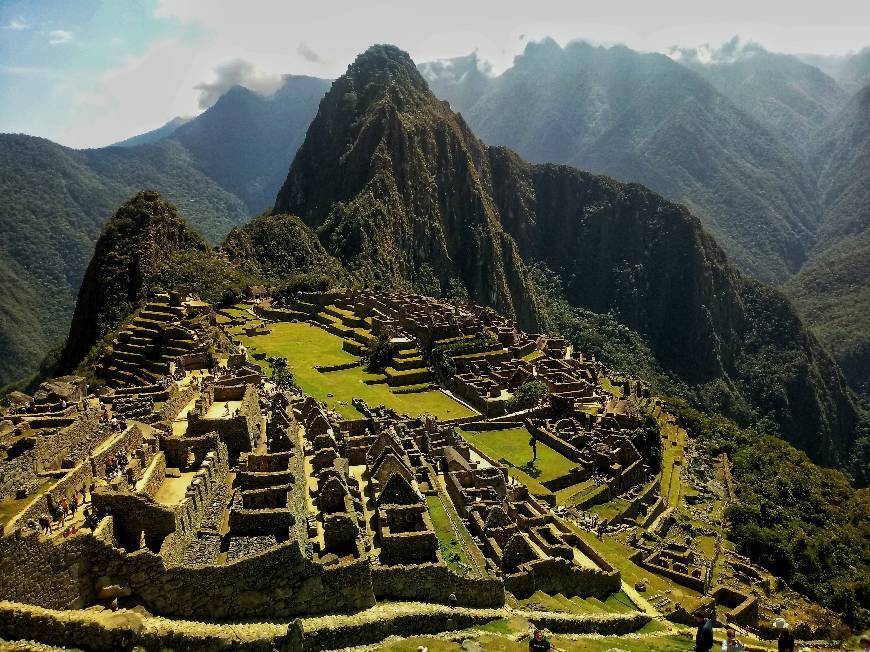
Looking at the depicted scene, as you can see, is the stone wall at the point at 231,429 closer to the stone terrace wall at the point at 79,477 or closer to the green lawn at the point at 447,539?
the stone terrace wall at the point at 79,477

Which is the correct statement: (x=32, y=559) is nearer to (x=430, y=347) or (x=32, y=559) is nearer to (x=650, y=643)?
(x=650, y=643)

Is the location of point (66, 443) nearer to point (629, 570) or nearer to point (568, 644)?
point (568, 644)

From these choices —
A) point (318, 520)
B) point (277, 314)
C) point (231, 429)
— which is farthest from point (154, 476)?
point (277, 314)

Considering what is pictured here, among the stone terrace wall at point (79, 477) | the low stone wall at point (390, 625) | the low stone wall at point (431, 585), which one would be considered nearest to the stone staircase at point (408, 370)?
the stone terrace wall at point (79, 477)

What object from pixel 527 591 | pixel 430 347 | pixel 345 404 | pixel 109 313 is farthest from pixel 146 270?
pixel 527 591

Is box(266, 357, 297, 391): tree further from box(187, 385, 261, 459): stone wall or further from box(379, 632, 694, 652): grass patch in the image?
box(379, 632, 694, 652): grass patch

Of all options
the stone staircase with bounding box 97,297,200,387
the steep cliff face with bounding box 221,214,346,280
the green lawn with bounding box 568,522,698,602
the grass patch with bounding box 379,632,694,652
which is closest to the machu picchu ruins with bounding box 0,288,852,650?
the green lawn with bounding box 568,522,698,602
